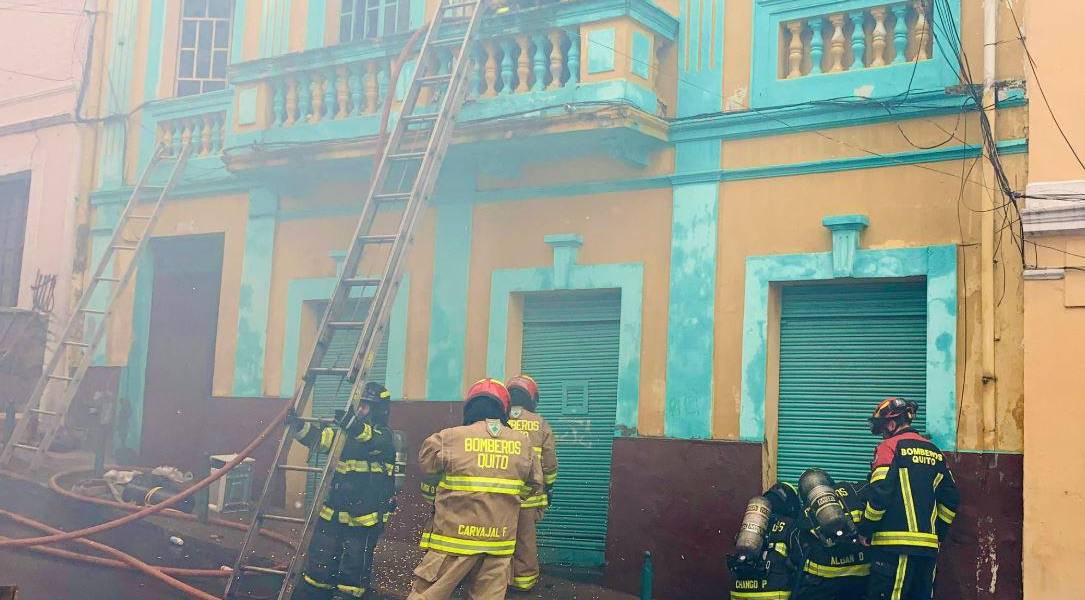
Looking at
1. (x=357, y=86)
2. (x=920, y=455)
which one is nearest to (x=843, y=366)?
(x=920, y=455)

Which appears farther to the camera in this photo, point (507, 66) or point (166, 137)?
point (166, 137)

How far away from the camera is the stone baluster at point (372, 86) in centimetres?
1128

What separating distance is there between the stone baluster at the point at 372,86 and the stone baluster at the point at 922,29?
519cm

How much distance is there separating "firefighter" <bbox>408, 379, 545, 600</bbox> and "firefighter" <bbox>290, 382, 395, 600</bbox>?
66.6 inches

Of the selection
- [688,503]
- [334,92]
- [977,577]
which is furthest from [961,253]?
[334,92]

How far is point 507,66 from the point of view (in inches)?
407

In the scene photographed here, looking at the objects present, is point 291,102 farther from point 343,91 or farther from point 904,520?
point 904,520

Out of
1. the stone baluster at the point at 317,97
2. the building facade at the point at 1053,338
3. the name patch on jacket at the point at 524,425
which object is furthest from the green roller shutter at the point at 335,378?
the building facade at the point at 1053,338

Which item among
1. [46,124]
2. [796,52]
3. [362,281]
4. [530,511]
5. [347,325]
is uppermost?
[46,124]

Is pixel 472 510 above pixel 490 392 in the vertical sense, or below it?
below

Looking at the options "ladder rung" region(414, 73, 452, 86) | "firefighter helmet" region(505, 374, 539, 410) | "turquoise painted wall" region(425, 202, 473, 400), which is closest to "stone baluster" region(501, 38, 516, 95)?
"ladder rung" region(414, 73, 452, 86)

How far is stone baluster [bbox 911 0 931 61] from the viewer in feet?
28.7

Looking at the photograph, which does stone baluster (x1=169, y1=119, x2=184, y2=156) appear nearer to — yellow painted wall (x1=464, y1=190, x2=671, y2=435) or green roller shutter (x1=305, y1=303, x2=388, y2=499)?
green roller shutter (x1=305, y1=303, x2=388, y2=499)

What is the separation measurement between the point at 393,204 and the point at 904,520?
21.4ft
